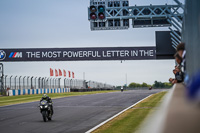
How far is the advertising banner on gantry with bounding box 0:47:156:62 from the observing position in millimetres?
39500

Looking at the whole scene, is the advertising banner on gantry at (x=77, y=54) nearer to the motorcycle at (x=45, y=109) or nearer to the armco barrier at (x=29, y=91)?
the armco barrier at (x=29, y=91)

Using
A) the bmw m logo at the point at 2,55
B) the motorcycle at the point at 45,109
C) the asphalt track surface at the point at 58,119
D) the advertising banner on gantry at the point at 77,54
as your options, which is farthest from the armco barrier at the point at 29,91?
the motorcycle at the point at 45,109

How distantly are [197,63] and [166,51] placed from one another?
30768mm

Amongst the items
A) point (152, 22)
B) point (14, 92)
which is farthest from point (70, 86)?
point (152, 22)

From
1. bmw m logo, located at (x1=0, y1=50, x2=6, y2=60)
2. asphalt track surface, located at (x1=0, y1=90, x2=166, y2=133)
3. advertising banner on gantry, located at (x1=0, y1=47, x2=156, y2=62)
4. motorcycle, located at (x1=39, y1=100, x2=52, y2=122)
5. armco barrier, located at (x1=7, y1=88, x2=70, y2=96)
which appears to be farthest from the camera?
armco barrier, located at (x1=7, y1=88, x2=70, y2=96)

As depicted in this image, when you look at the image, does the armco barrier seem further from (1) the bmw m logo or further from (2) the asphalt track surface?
(2) the asphalt track surface

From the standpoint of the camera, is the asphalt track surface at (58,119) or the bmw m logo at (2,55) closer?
the asphalt track surface at (58,119)

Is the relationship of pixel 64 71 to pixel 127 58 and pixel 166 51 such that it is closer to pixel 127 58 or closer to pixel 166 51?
pixel 127 58

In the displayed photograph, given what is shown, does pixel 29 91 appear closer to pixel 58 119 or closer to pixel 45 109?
pixel 58 119

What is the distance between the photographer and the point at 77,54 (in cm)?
4003

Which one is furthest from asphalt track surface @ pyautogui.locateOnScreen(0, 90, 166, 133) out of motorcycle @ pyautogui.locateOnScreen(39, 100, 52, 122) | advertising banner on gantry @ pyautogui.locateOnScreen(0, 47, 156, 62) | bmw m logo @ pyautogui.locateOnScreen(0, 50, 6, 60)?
bmw m logo @ pyautogui.locateOnScreen(0, 50, 6, 60)

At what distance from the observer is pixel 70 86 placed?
73.6 m

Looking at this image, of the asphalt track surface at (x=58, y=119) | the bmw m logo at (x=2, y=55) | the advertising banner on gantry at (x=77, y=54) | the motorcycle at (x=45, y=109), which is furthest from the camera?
the bmw m logo at (x=2, y=55)

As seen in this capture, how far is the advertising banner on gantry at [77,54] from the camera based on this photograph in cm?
3950
